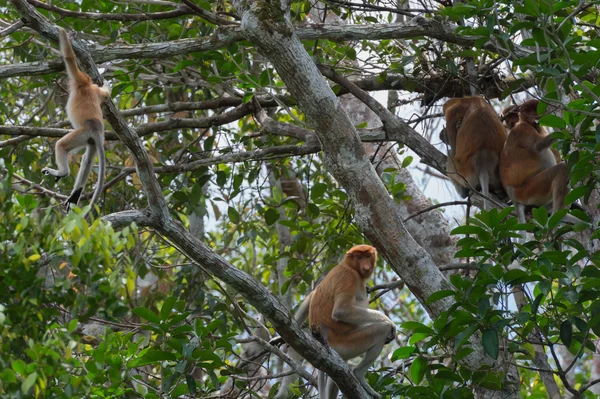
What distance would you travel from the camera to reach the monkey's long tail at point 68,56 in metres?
4.24

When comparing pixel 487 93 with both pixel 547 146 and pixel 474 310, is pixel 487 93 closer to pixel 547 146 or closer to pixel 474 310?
pixel 547 146

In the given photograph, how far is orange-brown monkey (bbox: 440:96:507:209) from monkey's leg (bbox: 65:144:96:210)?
2530 millimetres

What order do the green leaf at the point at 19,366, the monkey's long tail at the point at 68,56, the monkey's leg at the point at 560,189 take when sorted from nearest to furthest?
the green leaf at the point at 19,366
the monkey's long tail at the point at 68,56
the monkey's leg at the point at 560,189

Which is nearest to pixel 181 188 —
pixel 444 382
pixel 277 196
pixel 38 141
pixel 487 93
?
pixel 277 196

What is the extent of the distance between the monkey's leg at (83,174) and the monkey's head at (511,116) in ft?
10.4

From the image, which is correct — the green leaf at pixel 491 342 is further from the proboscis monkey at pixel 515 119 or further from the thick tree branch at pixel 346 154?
the proboscis monkey at pixel 515 119

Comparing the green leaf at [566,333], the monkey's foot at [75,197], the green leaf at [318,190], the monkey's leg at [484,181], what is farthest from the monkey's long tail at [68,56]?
the monkey's leg at [484,181]

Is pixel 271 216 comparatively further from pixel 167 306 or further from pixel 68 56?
pixel 167 306

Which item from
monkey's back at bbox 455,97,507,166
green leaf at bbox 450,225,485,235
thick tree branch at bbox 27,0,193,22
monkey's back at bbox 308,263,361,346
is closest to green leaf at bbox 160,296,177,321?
green leaf at bbox 450,225,485,235

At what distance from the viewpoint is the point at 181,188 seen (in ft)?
21.2

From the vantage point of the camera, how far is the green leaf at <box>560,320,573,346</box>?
363 centimetres

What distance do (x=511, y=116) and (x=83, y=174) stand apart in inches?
131

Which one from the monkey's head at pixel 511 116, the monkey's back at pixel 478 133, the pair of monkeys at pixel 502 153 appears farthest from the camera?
the monkey's head at pixel 511 116

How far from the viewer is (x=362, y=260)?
5.84 meters
